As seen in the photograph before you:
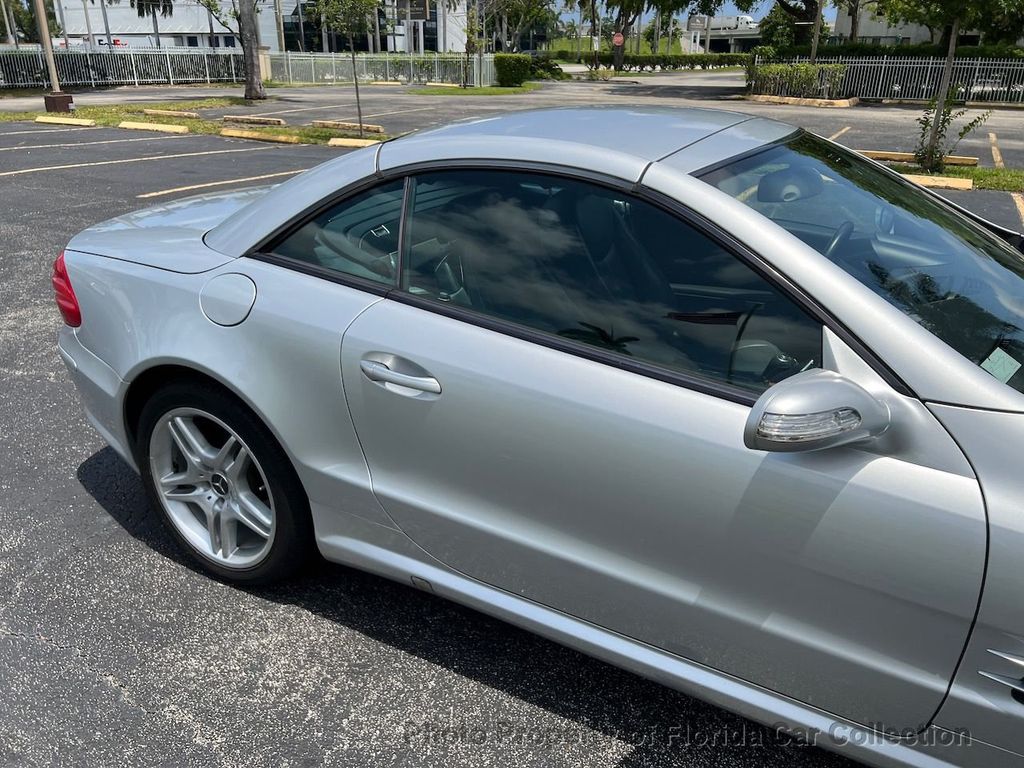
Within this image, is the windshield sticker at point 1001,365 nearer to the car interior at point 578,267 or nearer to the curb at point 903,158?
the car interior at point 578,267

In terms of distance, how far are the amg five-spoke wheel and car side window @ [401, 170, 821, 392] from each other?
885 mm

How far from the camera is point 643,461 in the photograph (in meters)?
1.86

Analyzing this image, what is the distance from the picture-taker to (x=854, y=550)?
1.67 m

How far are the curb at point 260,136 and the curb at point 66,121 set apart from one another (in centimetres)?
360

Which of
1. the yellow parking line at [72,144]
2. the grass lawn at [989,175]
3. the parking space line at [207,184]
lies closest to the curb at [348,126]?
the yellow parking line at [72,144]

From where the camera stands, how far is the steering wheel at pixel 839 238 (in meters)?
1.96

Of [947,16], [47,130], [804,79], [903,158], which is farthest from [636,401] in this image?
[804,79]

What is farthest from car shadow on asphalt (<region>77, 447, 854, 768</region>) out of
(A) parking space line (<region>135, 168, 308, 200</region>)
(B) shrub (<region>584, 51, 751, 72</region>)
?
(B) shrub (<region>584, 51, 751, 72</region>)

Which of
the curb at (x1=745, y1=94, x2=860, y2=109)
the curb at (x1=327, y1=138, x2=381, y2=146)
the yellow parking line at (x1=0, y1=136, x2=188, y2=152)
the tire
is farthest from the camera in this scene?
the curb at (x1=745, y1=94, x2=860, y2=109)

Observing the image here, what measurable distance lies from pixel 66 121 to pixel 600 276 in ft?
62.6

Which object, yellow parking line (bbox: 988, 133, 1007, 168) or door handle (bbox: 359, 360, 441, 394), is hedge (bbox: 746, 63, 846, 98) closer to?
yellow parking line (bbox: 988, 133, 1007, 168)

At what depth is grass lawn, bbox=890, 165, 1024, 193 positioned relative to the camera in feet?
34.1

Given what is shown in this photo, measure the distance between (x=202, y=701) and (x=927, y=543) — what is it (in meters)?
1.97

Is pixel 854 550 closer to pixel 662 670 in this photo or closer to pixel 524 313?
pixel 662 670
